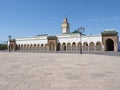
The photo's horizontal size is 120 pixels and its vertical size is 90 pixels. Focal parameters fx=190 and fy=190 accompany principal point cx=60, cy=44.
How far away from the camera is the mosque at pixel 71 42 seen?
153 feet

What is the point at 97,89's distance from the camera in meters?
6.06

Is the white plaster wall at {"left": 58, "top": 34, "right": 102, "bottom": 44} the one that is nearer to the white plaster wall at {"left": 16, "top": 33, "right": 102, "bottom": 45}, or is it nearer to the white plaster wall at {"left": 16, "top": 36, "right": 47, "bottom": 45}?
the white plaster wall at {"left": 16, "top": 33, "right": 102, "bottom": 45}

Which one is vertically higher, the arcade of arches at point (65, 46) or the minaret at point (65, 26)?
the minaret at point (65, 26)

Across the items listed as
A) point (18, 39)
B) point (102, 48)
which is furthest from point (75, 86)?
point (18, 39)

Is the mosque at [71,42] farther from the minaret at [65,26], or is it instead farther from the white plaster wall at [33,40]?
the minaret at [65,26]

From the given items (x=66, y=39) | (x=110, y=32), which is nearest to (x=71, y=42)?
(x=66, y=39)

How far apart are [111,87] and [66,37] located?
47.8m

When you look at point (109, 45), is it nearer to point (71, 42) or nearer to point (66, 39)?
point (71, 42)

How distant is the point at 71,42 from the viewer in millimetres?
52969

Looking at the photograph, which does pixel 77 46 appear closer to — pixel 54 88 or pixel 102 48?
pixel 102 48

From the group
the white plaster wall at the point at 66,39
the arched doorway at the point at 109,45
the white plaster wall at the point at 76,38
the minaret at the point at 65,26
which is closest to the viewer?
the white plaster wall at the point at 76,38

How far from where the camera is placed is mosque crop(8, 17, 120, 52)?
4663 cm

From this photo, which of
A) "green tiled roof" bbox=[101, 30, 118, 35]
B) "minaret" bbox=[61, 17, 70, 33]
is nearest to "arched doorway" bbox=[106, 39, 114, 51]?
"green tiled roof" bbox=[101, 30, 118, 35]

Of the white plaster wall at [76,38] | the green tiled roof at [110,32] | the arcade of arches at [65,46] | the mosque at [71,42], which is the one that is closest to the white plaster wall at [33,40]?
the mosque at [71,42]
